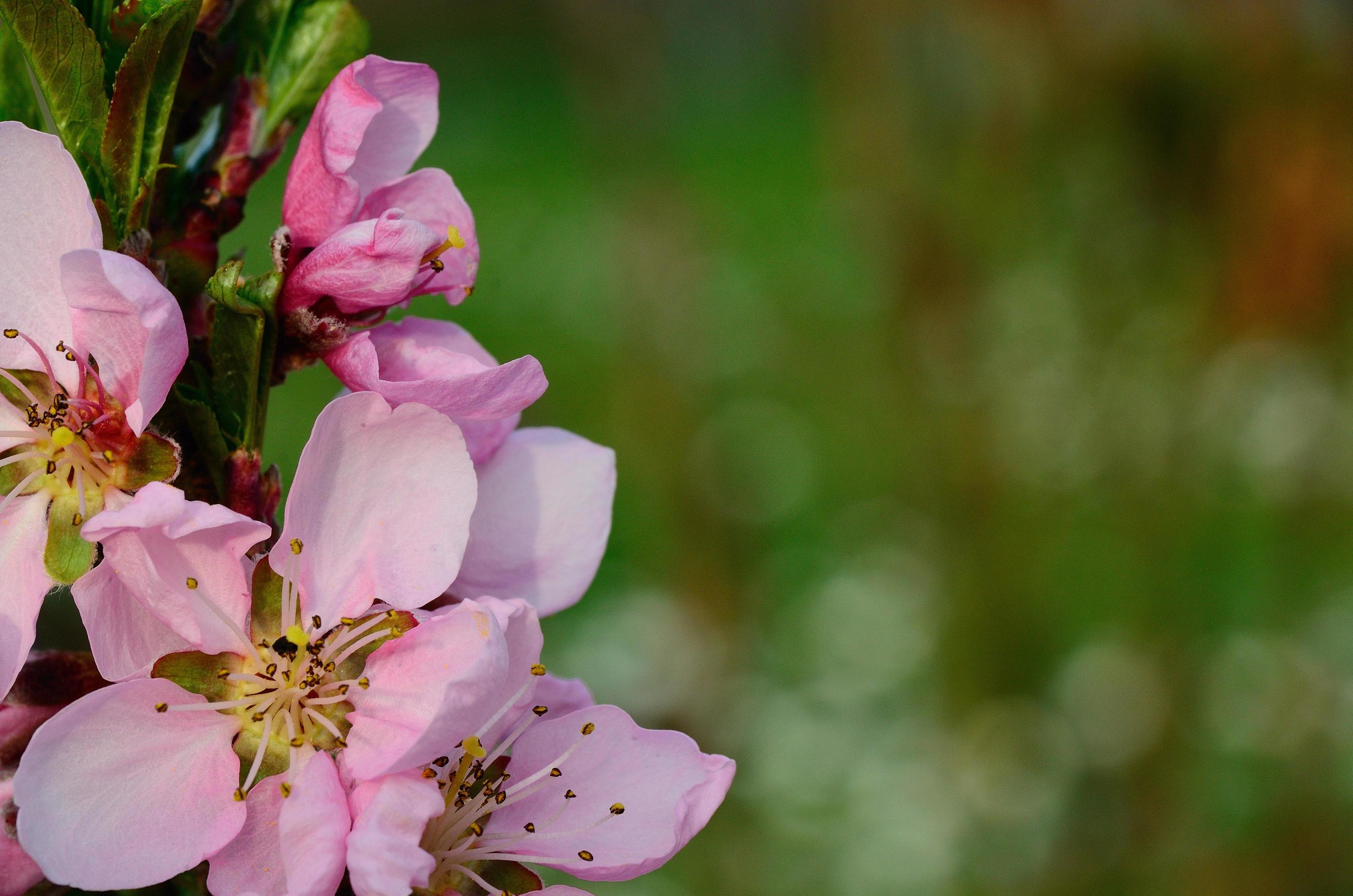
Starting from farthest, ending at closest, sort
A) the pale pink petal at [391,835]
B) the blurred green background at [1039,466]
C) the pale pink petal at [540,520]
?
the blurred green background at [1039,466], the pale pink petal at [540,520], the pale pink petal at [391,835]

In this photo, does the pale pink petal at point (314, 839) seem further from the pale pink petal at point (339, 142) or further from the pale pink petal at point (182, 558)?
the pale pink petal at point (339, 142)

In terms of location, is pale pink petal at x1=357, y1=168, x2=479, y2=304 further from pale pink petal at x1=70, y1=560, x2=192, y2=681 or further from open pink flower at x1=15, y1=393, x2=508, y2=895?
pale pink petal at x1=70, y1=560, x2=192, y2=681

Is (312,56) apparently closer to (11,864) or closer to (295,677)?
(295,677)

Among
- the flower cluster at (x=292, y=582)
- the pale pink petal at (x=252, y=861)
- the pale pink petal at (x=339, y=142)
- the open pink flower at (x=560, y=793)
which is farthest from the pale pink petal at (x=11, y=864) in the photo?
the pale pink petal at (x=339, y=142)

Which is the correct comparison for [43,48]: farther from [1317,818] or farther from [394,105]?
[1317,818]

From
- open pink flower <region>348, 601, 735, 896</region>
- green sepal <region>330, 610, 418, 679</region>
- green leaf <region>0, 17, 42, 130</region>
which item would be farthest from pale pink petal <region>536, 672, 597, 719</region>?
green leaf <region>0, 17, 42, 130</region>

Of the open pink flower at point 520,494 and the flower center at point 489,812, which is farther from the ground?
the open pink flower at point 520,494

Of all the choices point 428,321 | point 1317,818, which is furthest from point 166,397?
point 1317,818

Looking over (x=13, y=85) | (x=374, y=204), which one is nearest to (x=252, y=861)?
(x=374, y=204)
